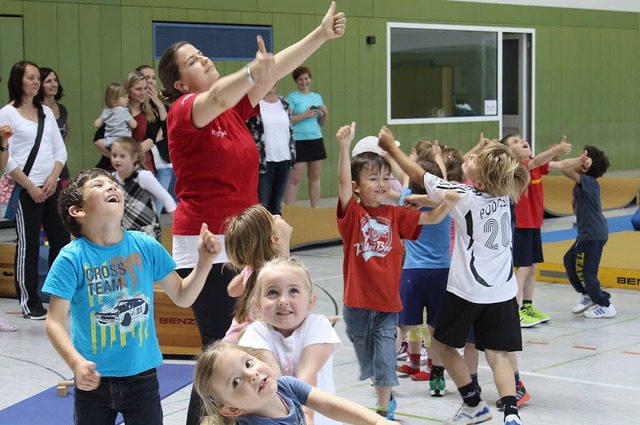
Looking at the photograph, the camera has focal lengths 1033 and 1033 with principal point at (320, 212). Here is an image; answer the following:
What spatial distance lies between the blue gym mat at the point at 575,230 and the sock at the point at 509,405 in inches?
257

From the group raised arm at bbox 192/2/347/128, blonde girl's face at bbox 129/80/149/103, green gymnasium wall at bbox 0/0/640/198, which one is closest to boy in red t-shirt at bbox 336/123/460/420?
raised arm at bbox 192/2/347/128

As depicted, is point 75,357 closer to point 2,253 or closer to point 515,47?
point 2,253

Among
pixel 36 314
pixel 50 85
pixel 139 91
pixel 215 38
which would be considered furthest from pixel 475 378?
pixel 215 38

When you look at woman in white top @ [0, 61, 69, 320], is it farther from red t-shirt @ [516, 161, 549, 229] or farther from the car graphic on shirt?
the car graphic on shirt

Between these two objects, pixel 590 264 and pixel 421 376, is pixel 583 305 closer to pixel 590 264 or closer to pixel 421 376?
pixel 590 264

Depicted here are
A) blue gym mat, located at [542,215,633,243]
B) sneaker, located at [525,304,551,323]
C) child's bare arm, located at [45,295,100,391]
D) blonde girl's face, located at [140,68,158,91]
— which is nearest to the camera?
child's bare arm, located at [45,295,100,391]

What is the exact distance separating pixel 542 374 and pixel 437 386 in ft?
2.63

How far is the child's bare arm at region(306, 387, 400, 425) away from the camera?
9.97 ft

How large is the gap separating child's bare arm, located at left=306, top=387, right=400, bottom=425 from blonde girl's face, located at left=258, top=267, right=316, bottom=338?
0.39 m

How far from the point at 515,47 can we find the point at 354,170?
605 inches

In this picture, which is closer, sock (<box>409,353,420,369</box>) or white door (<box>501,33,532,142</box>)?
sock (<box>409,353,420,369</box>)

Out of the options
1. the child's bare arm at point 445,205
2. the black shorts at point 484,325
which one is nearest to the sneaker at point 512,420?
the black shorts at point 484,325

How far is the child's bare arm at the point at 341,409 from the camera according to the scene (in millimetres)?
3038

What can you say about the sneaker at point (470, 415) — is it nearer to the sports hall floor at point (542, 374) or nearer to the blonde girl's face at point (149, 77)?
the sports hall floor at point (542, 374)
